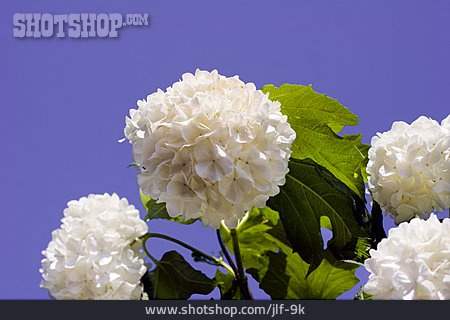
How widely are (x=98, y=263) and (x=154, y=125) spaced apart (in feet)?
0.94

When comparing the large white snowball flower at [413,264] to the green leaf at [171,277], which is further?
the green leaf at [171,277]

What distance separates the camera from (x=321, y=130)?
938 mm

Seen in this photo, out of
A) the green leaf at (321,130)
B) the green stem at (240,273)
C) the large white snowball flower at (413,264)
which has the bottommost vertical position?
A: the large white snowball flower at (413,264)

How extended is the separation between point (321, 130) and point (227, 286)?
1.02ft

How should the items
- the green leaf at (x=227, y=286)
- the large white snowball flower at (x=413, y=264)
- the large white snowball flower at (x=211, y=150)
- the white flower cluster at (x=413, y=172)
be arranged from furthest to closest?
1. the green leaf at (x=227, y=286)
2. the white flower cluster at (x=413, y=172)
3. the large white snowball flower at (x=211, y=150)
4. the large white snowball flower at (x=413, y=264)

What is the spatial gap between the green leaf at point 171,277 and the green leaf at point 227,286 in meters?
0.05

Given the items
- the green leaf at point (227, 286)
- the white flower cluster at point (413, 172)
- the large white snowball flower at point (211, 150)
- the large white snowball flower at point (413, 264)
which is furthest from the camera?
the green leaf at point (227, 286)

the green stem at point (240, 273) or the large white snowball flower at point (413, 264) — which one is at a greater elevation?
the green stem at point (240, 273)

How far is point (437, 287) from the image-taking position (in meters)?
0.69

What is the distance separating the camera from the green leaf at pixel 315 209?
0.92 metres

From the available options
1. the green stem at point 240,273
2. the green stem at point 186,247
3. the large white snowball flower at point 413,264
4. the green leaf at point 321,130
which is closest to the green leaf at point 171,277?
the green stem at point 186,247

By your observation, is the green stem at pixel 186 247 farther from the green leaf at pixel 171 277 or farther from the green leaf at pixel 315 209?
the green leaf at pixel 315 209

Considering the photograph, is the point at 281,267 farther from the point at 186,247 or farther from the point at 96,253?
the point at 96,253

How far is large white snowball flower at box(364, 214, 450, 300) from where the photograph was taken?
2.24 feet
